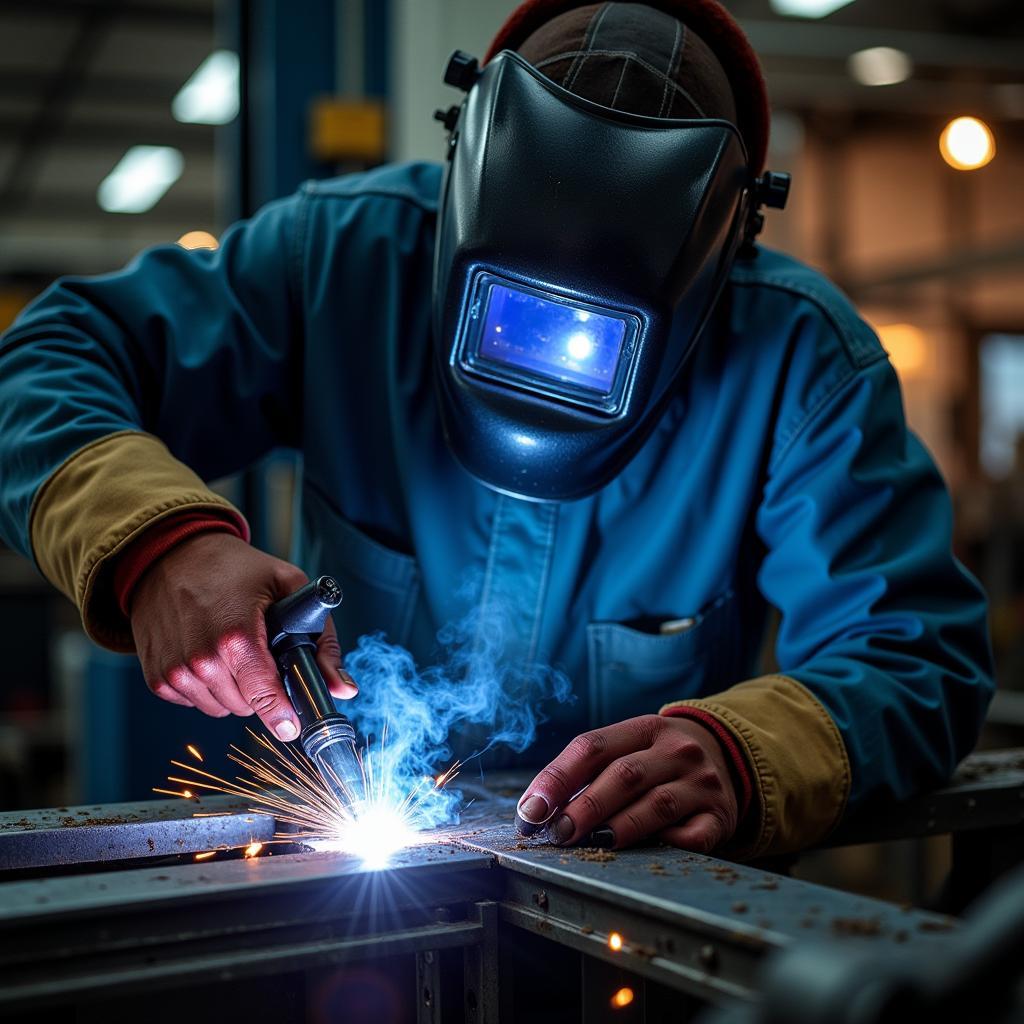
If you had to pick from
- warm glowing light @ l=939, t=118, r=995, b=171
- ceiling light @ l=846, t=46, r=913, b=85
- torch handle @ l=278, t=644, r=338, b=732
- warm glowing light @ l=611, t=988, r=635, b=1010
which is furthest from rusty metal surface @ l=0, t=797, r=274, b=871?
ceiling light @ l=846, t=46, r=913, b=85

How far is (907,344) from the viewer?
8.70 meters

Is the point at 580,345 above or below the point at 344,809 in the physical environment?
above

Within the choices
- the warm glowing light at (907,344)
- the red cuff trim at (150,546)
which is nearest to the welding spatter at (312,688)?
the red cuff trim at (150,546)

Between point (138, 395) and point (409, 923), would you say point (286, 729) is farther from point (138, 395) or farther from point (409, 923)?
point (138, 395)

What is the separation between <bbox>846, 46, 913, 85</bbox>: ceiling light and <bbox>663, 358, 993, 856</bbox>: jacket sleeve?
5779 millimetres

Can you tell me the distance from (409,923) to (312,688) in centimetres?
23

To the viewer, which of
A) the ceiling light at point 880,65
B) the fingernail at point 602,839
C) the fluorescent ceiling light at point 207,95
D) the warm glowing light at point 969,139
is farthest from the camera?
the ceiling light at point 880,65

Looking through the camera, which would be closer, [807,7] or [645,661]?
[645,661]

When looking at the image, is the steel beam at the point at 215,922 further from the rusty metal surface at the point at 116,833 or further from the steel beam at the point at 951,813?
the steel beam at the point at 951,813

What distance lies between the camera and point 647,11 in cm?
115

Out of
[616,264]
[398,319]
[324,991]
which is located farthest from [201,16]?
[324,991]

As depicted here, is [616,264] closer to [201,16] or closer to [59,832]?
[59,832]

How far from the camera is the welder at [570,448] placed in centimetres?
102

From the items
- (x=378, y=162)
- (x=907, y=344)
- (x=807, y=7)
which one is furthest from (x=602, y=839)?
(x=907, y=344)
